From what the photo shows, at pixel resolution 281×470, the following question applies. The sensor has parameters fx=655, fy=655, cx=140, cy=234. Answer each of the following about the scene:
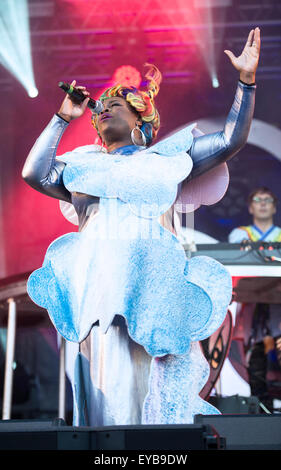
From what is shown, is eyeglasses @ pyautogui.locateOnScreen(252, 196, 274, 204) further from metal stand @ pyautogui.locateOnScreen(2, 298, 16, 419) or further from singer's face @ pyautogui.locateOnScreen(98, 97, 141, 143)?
singer's face @ pyautogui.locateOnScreen(98, 97, 141, 143)

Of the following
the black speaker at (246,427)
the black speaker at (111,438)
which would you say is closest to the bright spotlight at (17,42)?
the black speaker at (246,427)

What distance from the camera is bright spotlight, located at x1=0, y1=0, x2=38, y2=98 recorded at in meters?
5.80

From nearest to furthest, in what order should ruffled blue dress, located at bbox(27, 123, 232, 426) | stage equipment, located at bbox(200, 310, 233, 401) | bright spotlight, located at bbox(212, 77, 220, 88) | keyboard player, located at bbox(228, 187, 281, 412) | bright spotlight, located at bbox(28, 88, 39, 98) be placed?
ruffled blue dress, located at bbox(27, 123, 232, 426)
stage equipment, located at bbox(200, 310, 233, 401)
keyboard player, located at bbox(228, 187, 281, 412)
bright spotlight, located at bbox(28, 88, 39, 98)
bright spotlight, located at bbox(212, 77, 220, 88)

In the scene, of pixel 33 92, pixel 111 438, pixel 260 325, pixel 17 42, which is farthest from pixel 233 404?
pixel 17 42

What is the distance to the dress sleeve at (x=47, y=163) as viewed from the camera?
2.38 meters

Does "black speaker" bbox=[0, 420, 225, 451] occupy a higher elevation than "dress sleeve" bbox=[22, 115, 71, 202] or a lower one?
lower

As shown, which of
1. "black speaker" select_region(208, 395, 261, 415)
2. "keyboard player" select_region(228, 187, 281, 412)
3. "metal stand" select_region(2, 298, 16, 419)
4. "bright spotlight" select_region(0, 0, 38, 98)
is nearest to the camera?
"black speaker" select_region(208, 395, 261, 415)

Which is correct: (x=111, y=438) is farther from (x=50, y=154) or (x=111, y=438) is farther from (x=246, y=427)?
(x=50, y=154)

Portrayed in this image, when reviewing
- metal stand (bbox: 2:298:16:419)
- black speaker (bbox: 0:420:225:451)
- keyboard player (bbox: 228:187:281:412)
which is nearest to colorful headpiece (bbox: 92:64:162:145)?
black speaker (bbox: 0:420:225:451)

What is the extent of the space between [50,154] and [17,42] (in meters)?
3.91

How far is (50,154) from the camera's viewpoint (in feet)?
7.86

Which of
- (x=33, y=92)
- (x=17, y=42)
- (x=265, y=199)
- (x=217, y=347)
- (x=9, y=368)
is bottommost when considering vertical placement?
(x=9, y=368)

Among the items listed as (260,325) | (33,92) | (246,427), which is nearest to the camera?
(246,427)
